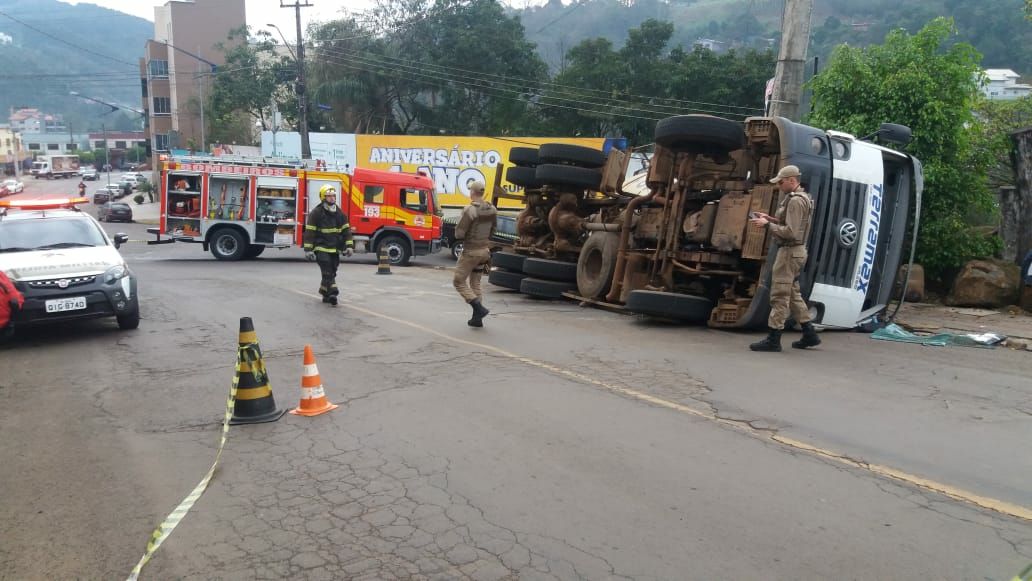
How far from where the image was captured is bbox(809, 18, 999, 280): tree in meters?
13.3

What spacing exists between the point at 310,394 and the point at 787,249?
5.16 m

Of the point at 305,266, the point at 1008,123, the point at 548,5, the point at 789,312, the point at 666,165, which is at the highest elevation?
the point at 548,5

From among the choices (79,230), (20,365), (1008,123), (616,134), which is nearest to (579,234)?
(79,230)

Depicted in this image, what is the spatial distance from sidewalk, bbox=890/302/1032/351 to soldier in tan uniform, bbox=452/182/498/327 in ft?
19.4

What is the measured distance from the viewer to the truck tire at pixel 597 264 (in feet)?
39.1

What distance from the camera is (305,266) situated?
2095cm

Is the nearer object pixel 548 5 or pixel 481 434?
pixel 481 434

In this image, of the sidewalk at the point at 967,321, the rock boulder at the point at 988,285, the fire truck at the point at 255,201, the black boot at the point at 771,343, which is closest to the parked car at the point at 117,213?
the fire truck at the point at 255,201

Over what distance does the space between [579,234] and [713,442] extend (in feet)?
27.2

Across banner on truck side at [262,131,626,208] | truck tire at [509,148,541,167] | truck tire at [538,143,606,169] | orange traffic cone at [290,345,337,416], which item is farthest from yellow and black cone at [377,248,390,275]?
orange traffic cone at [290,345,337,416]

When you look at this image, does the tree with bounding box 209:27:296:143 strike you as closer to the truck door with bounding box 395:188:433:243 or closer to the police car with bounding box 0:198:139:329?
the truck door with bounding box 395:188:433:243

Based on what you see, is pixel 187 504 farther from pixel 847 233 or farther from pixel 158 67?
pixel 158 67

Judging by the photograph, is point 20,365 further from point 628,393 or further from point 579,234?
point 579,234

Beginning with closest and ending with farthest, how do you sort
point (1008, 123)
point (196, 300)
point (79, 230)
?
point (79, 230), point (196, 300), point (1008, 123)
